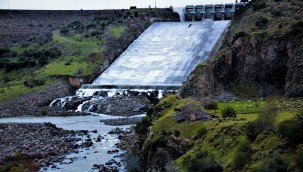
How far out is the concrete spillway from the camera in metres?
76.7

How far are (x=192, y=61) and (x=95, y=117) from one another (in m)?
26.7

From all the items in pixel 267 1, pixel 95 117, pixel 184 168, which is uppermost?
pixel 267 1

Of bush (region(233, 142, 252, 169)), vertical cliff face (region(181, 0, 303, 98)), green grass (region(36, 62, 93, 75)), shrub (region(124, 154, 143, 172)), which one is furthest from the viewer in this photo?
green grass (region(36, 62, 93, 75))

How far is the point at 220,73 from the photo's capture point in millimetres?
55438

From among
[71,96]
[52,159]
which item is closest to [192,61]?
[71,96]

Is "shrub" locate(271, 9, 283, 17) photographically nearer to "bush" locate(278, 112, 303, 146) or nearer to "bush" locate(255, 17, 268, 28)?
"bush" locate(255, 17, 268, 28)

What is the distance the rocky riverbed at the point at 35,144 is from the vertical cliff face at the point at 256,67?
14.8 meters

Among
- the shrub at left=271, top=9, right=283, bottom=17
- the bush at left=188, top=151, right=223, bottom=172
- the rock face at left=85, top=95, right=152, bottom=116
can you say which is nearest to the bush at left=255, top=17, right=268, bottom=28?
the shrub at left=271, top=9, right=283, bottom=17

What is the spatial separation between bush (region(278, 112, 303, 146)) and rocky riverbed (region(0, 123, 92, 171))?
68.7 ft

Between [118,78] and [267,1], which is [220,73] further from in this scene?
[267,1]

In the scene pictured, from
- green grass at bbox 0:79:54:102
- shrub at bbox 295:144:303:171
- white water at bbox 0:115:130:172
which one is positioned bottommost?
white water at bbox 0:115:130:172

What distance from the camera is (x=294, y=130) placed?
21312 mm

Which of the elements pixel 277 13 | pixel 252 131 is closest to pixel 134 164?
pixel 252 131

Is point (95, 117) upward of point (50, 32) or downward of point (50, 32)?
downward
